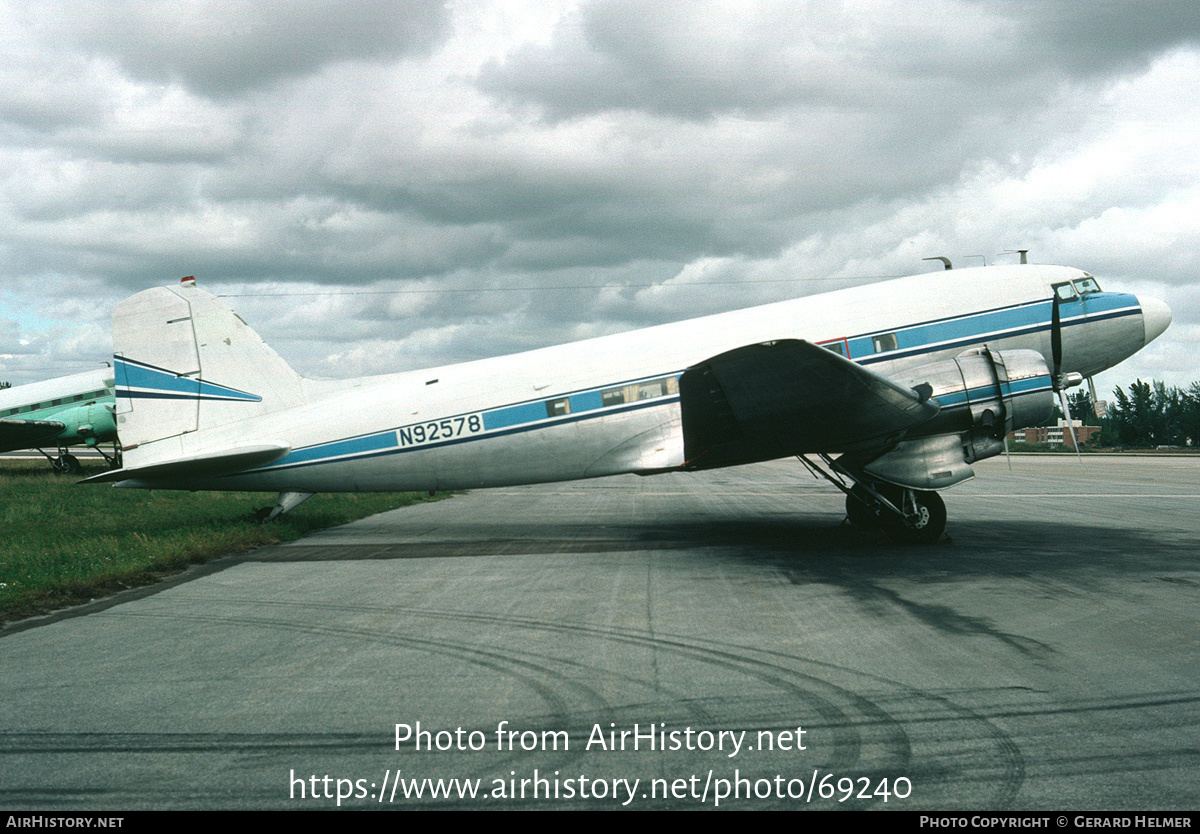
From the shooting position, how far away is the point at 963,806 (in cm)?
349

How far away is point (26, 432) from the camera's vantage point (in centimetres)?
→ 3139

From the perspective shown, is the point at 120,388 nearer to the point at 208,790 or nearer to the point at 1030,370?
the point at 208,790

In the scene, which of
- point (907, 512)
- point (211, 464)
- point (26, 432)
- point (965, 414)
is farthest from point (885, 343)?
point (26, 432)

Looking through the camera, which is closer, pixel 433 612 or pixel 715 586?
pixel 433 612

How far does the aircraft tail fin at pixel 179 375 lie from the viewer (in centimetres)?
1395

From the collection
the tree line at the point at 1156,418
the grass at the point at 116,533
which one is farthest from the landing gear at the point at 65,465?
the tree line at the point at 1156,418

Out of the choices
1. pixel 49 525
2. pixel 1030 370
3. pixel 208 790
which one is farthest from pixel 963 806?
pixel 49 525

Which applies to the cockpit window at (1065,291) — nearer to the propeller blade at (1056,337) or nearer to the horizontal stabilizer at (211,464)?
the propeller blade at (1056,337)

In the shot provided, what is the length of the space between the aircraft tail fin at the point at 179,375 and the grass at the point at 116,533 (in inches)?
72.4

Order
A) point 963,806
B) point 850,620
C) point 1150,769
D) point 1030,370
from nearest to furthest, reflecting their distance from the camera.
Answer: point 963,806 → point 1150,769 → point 850,620 → point 1030,370

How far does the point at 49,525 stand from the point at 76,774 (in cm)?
1500

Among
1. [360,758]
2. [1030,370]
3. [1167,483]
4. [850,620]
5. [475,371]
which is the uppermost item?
[475,371]

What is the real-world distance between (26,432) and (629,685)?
1378 inches

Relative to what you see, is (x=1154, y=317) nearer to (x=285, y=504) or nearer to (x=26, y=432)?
(x=285, y=504)
